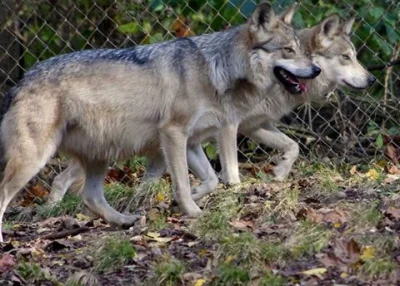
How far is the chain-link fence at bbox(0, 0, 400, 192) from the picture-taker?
8586mm

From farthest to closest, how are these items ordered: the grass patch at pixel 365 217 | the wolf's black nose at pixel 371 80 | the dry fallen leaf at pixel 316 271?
the wolf's black nose at pixel 371 80
the grass patch at pixel 365 217
the dry fallen leaf at pixel 316 271

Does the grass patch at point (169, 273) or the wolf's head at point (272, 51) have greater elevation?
the wolf's head at point (272, 51)

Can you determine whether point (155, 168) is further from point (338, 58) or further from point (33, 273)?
point (33, 273)

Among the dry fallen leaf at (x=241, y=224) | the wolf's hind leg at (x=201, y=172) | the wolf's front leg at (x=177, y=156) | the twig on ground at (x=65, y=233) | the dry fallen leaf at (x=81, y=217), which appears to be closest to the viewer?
the dry fallen leaf at (x=241, y=224)

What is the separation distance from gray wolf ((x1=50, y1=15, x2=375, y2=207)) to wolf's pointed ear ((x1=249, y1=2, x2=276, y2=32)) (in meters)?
0.79

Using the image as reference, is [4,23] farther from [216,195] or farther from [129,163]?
[216,195]

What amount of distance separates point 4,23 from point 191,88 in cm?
291

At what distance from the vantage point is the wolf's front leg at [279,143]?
787 centimetres

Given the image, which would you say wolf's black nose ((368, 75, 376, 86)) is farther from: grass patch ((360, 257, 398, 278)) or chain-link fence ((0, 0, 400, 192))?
grass patch ((360, 257, 398, 278))

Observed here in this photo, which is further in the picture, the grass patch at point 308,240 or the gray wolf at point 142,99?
the gray wolf at point 142,99

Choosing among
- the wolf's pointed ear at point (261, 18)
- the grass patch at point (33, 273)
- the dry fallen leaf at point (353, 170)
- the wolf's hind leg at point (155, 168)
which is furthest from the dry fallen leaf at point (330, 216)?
the dry fallen leaf at point (353, 170)

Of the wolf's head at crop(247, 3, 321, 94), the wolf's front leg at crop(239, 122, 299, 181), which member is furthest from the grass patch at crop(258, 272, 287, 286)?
the wolf's front leg at crop(239, 122, 299, 181)

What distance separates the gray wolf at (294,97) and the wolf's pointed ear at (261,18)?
2.58 feet

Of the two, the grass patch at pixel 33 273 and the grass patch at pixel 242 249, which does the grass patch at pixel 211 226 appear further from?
the grass patch at pixel 33 273
